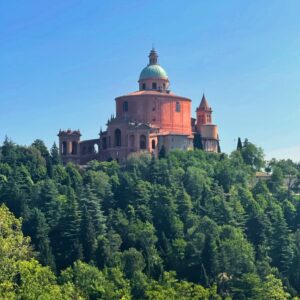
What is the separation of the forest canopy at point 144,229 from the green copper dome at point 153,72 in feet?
38.0

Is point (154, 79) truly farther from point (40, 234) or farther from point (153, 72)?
point (40, 234)

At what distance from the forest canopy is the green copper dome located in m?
11.6

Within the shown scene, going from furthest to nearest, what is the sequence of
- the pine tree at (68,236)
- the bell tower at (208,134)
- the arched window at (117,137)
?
the bell tower at (208,134) → the arched window at (117,137) → the pine tree at (68,236)

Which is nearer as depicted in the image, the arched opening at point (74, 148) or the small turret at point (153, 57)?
the arched opening at point (74, 148)

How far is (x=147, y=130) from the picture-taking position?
270ft

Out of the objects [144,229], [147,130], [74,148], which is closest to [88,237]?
[144,229]

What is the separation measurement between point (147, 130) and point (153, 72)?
33.6ft

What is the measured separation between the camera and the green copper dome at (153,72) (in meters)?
89.9

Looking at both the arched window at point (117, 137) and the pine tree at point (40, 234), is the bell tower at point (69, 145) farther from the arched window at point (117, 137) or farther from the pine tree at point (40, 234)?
the pine tree at point (40, 234)

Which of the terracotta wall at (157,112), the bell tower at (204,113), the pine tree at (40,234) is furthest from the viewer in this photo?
the bell tower at (204,113)

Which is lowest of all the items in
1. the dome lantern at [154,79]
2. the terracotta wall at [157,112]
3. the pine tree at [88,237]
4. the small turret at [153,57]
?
the pine tree at [88,237]

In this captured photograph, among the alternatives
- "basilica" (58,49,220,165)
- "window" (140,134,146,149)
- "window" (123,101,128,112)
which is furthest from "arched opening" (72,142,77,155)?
"window" (140,134,146,149)

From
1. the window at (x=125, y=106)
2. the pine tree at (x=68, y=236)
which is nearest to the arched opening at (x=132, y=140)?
the window at (x=125, y=106)

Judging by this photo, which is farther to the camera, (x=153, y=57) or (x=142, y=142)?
(x=153, y=57)
